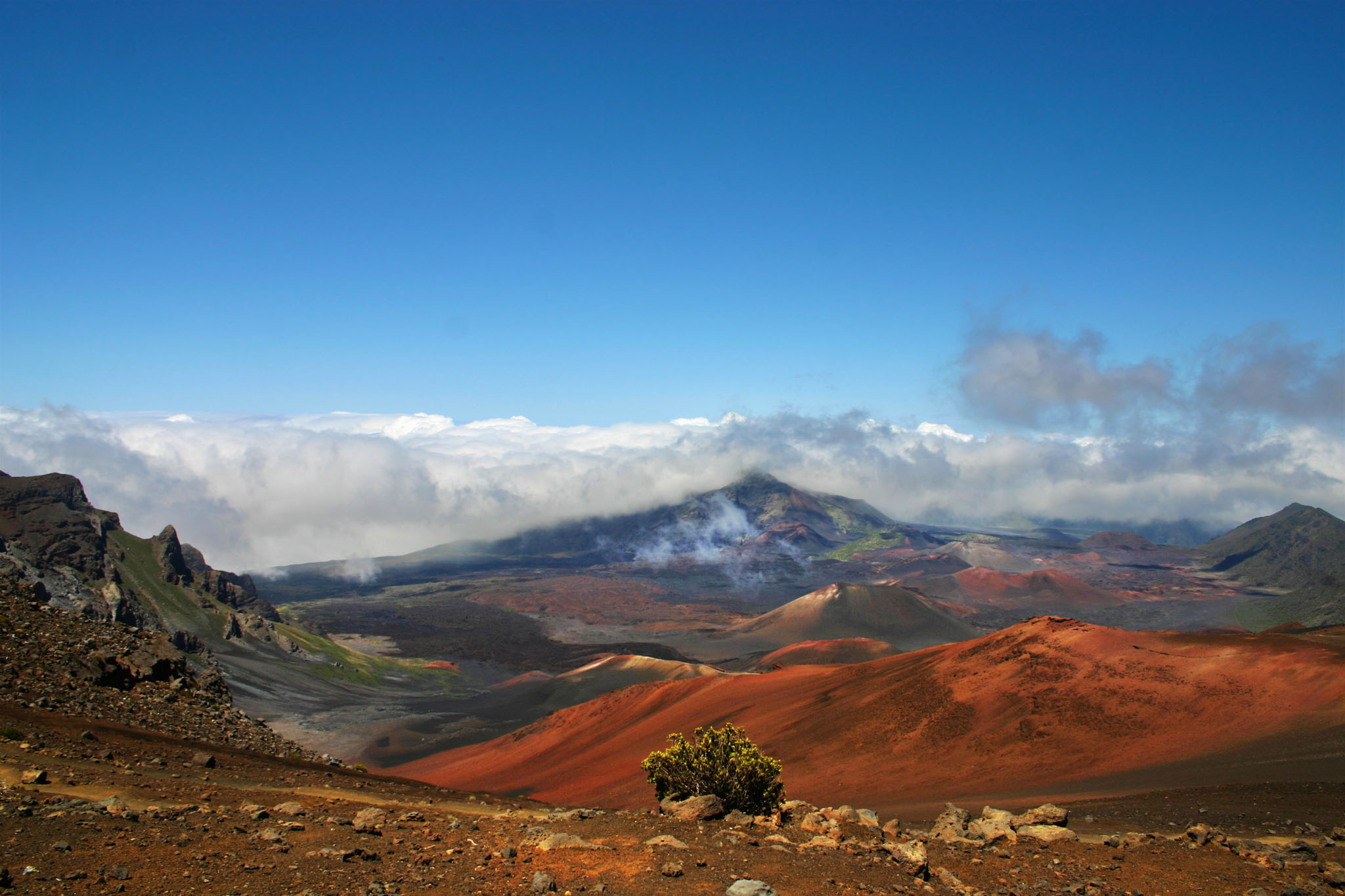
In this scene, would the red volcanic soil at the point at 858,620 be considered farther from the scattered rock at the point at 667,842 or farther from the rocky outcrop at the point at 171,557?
the scattered rock at the point at 667,842

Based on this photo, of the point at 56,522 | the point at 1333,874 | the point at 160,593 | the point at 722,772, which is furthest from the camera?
the point at 160,593

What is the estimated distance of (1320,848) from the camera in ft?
53.7

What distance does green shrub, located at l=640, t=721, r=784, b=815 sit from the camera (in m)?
19.7

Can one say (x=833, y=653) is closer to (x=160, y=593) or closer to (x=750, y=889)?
(x=160, y=593)

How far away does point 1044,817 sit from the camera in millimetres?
18281

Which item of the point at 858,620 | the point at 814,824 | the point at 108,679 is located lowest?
the point at 858,620

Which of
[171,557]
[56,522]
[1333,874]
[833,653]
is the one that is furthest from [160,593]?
[1333,874]

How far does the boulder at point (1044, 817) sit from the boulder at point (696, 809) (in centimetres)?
725

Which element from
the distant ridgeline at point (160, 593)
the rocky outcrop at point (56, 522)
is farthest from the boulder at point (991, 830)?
the rocky outcrop at point (56, 522)

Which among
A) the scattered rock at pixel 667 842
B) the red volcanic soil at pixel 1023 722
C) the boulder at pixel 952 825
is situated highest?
the scattered rock at pixel 667 842

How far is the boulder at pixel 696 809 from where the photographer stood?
54.9ft

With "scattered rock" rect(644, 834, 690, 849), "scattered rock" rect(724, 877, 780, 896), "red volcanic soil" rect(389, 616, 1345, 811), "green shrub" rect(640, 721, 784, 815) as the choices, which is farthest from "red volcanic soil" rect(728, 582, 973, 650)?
"scattered rock" rect(724, 877, 780, 896)

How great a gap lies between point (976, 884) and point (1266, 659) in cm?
3348

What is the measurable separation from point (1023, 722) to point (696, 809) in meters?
26.9
